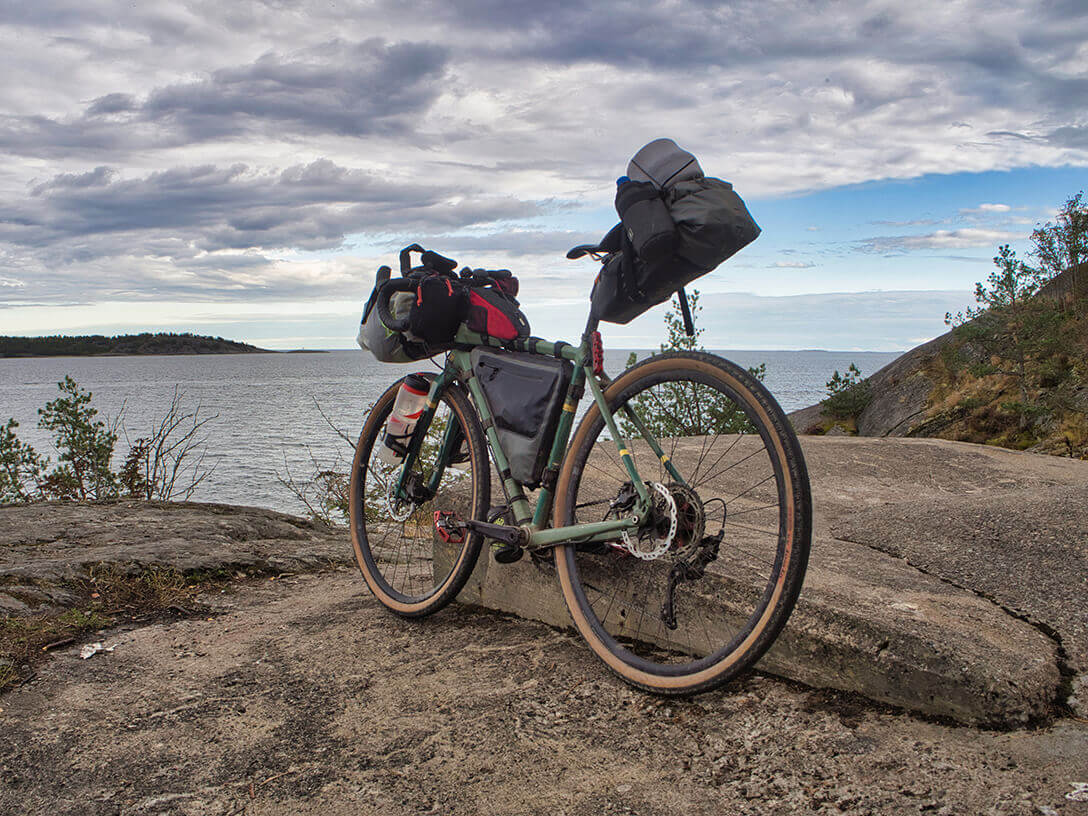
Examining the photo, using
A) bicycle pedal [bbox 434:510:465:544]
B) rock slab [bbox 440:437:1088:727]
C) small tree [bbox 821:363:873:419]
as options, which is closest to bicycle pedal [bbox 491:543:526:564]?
rock slab [bbox 440:437:1088:727]

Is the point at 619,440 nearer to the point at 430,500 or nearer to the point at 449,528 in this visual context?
the point at 449,528

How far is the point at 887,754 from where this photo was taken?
2.05m

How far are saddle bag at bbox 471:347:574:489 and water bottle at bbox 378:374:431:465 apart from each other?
597 mm

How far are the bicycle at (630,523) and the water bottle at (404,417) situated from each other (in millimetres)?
45

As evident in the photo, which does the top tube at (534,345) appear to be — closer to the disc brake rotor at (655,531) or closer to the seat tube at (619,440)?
the seat tube at (619,440)

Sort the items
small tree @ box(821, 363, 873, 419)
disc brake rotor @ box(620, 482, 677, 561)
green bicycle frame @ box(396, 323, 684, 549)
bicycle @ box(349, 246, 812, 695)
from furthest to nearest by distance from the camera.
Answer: small tree @ box(821, 363, 873, 419) → green bicycle frame @ box(396, 323, 684, 549) → disc brake rotor @ box(620, 482, 677, 561) → bicycle @ box(349, 246, 812, 695)

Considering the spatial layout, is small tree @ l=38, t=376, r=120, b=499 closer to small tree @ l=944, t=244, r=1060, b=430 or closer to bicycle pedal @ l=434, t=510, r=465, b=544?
bicycle pedal @ l=434, t=510, r=465, b=544

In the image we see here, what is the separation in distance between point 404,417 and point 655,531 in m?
1.68

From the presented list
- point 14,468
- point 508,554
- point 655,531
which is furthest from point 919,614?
point 14,468

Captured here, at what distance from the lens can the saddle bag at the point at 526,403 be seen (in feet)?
9.91

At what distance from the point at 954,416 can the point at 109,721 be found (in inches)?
574

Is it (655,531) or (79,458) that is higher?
(655,531)

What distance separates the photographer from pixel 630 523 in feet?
8.69

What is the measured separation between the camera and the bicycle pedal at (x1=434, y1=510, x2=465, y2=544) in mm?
3506
